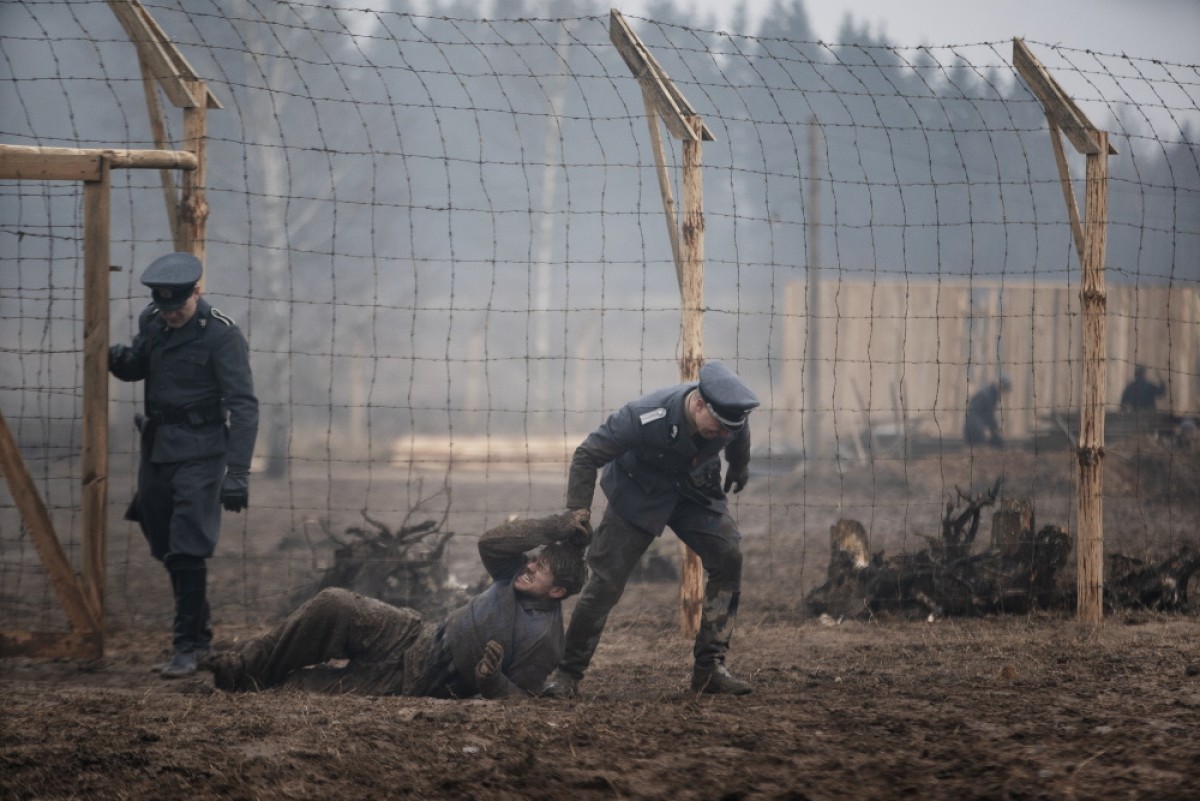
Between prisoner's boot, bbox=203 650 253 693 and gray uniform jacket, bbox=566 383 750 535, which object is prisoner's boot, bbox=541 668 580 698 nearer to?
gray uniform jacket, bbox=566 383 750 535

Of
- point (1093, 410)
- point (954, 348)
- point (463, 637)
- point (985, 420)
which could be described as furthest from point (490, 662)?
point (954, 348)

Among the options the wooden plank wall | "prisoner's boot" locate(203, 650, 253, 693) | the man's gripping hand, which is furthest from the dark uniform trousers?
the wooden plank wall

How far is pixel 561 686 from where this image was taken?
5.56 metres

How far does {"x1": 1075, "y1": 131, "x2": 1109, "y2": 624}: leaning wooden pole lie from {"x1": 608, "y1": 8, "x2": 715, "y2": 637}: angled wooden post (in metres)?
2.25

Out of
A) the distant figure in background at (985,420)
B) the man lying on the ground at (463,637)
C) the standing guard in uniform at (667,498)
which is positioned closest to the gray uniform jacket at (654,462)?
the standing guard in uniform at (667,498)

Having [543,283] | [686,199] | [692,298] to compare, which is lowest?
[692,298]

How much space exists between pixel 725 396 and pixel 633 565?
99 centimetres

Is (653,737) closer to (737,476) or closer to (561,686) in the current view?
(561,686)

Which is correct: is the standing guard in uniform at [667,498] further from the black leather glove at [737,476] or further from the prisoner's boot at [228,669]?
the prisoner's boot at [228,669]

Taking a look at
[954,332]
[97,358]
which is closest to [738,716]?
[97,358]

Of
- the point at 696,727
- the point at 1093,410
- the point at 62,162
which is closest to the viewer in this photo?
the point at 696,727

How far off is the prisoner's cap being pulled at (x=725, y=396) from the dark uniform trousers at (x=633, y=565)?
1.89 feet

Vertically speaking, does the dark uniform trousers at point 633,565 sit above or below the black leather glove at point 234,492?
below

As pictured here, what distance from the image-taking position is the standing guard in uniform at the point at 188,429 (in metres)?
5.95
